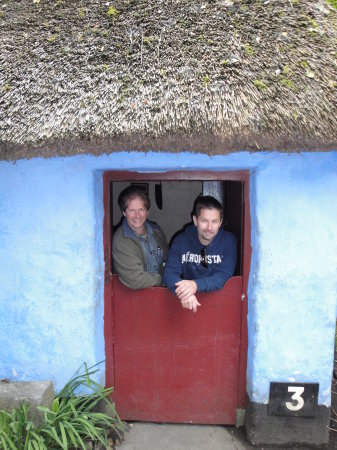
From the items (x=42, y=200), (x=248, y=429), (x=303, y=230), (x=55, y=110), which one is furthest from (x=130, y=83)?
(x=248, y=429)

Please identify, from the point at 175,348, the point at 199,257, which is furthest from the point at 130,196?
the point at 175,348

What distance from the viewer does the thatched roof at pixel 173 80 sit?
109 inches

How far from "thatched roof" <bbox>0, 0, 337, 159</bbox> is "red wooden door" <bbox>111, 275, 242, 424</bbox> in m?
1.37

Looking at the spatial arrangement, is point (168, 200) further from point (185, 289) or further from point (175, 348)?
point (185, 289)

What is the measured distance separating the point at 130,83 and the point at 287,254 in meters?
1.75

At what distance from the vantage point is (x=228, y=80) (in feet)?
9.46

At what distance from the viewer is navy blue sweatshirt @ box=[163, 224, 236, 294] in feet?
11.6

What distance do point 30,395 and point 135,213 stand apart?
1.65 meters

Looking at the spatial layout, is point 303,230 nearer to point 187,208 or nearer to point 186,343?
point 186,343

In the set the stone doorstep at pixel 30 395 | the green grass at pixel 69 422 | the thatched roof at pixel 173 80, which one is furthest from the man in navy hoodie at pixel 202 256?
the stone doorstep at pixel 30 395

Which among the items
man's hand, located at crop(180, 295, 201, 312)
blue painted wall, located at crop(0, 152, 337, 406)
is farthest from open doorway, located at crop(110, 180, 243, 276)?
man's hand, located at crop(180, 295, 201, 312)

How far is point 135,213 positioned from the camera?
11.4 feet

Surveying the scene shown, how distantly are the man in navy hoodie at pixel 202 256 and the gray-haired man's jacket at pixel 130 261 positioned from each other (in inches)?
6.2

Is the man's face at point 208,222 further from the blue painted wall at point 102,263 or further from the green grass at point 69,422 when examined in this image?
the green grass at point 69,422
